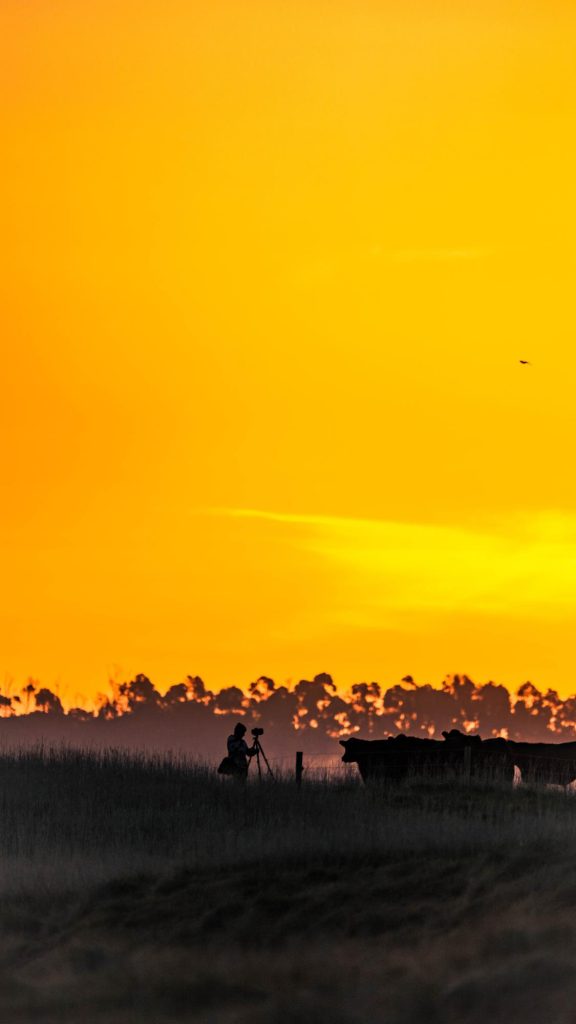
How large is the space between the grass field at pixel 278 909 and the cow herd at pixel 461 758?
24.5 feet

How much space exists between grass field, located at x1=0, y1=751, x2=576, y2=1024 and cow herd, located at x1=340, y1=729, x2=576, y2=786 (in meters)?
7.47

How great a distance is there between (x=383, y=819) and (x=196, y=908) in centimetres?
781

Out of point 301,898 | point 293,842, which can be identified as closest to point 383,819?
point 293,842

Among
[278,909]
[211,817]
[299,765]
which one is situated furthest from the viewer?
[299,765]

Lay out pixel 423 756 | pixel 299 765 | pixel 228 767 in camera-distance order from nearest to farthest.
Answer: pixel 228 767 < pixel 299 765 < pixel 423 756

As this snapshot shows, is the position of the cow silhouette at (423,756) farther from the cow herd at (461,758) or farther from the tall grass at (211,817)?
the tall grass at (211,817)

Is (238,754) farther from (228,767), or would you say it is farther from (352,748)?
(352,748)

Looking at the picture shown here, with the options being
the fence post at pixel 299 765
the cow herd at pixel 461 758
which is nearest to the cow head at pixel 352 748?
the cow herd at pixel 461 758

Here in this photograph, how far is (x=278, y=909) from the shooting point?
86.4 ft

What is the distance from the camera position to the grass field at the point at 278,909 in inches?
885

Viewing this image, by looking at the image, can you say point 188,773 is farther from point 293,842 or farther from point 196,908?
point 196,908

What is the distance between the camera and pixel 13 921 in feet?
86.0

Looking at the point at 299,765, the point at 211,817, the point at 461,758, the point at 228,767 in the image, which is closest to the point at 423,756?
the point at 461,758

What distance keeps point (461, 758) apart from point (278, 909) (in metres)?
19.5
